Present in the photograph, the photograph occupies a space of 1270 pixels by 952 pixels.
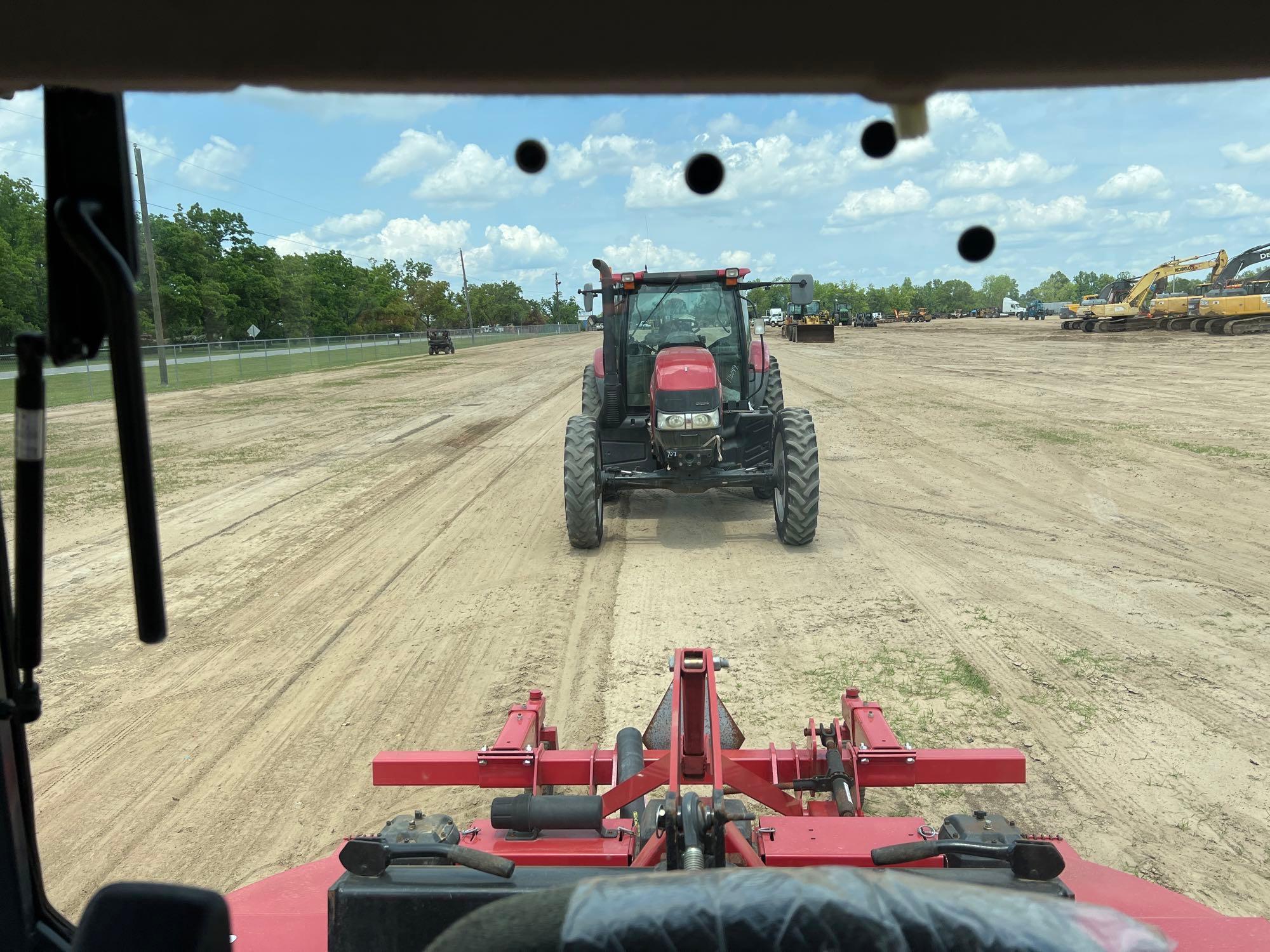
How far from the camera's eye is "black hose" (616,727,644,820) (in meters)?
3.33

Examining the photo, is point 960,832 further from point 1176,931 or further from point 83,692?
point 83,692

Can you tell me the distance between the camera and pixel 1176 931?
82.1 inches

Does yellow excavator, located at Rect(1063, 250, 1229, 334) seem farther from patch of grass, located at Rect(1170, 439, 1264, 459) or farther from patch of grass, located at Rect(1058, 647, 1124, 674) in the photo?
patch of grass, located at Rect(1058, 647, 1124, 674)

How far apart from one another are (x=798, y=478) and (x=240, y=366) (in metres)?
17.1

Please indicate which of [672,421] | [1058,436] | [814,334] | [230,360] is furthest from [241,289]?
Answer: [814,334]

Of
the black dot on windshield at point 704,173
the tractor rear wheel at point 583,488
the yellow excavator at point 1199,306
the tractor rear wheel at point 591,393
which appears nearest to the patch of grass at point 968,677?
the tractor rear wheel at point 583,488

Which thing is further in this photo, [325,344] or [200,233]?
[325,344]

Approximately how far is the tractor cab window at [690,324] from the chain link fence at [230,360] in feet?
2.01

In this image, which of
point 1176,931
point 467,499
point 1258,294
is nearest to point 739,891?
point 1176,931

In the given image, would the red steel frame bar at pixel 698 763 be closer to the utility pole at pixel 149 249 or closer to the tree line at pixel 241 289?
the tree line at pixel 241 289

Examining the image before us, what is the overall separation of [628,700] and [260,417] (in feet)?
49.4

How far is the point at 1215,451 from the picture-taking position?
464 inches

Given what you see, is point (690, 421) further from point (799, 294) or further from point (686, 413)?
point (799, 294)

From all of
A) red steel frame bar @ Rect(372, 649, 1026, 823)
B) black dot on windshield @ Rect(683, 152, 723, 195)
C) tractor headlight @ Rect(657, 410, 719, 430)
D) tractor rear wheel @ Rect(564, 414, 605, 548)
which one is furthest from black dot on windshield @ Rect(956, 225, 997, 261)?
tractor headlight @ Rect(657, 410, 719, 430)
